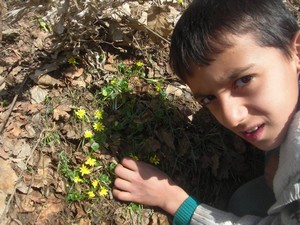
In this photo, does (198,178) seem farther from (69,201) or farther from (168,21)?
(168,21)

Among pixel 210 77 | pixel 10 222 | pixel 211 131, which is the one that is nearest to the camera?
pixel 210 77

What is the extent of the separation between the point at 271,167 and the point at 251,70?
0.77 metres

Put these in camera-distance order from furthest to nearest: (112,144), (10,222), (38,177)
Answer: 1. (112,144)
2. (38,177)
3. (10,222)

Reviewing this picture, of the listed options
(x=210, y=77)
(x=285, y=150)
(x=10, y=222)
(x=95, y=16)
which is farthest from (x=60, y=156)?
(x=285, y=150)

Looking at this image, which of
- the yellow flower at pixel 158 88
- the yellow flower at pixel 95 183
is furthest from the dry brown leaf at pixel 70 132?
the yellow flower at pixel 158 88

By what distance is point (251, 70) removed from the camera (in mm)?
1860

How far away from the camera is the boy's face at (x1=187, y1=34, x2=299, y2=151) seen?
1.85 m

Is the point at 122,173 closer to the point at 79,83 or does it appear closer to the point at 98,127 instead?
the point at 98,127

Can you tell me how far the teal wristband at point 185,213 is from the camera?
91.8 inches

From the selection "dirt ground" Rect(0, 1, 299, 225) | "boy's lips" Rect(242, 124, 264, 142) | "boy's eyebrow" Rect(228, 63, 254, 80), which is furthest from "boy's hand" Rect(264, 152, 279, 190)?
"boy's eyebrow" Rect(228, 63, 254, 80)

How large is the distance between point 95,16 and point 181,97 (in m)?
0.76

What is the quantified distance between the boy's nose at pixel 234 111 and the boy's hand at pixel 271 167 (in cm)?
55

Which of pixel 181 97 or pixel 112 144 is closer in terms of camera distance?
pixel 112 144

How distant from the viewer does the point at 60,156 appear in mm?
2348
